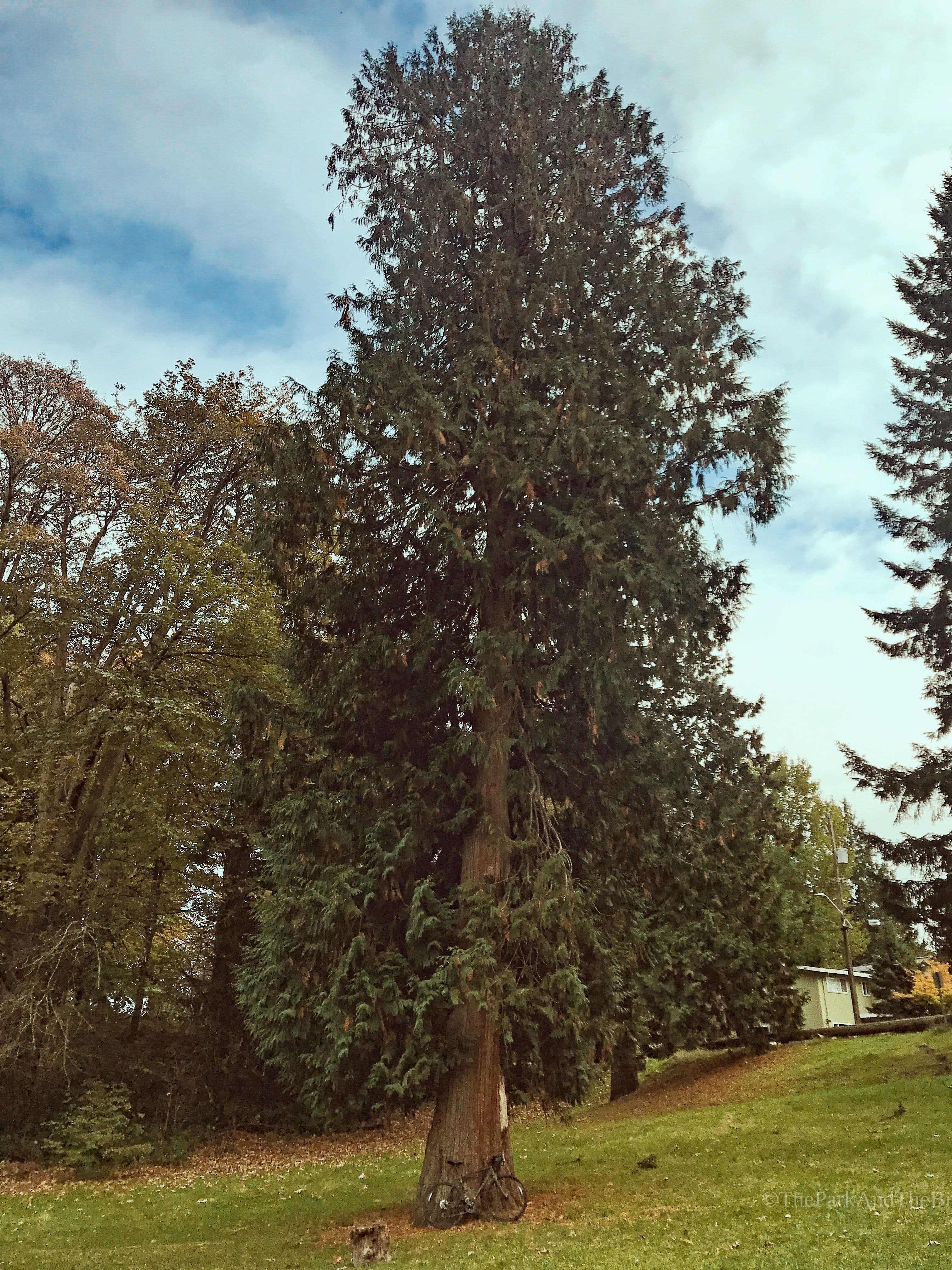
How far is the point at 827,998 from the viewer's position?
96.1ft

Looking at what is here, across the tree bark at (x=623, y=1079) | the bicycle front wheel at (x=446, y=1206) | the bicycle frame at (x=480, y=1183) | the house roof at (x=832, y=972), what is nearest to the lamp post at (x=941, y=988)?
the house roof at (x=832, y=972)

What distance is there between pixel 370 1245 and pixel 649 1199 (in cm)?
332

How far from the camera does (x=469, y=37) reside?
12812 mm

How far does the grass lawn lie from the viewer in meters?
7.29

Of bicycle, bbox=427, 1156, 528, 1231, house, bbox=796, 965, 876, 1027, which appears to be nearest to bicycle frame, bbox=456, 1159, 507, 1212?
bicycle, bbox=427, 1156, 528, 1231

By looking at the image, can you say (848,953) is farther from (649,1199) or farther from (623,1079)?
(649,1199)

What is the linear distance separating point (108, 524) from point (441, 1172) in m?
15.3

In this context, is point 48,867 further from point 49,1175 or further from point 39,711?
point 49,1175

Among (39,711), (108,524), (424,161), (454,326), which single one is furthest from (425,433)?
(39,711)

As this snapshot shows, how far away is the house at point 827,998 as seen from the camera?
1122 inches

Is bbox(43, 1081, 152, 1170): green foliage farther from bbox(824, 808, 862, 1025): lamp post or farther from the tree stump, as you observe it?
bbox(824, 808, 862, 1025): lamp post

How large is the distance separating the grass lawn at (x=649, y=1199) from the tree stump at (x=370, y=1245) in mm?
166

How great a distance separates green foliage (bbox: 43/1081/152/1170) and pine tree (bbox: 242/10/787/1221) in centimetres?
528

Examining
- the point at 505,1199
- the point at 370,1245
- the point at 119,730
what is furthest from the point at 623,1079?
the point at 370,1245
